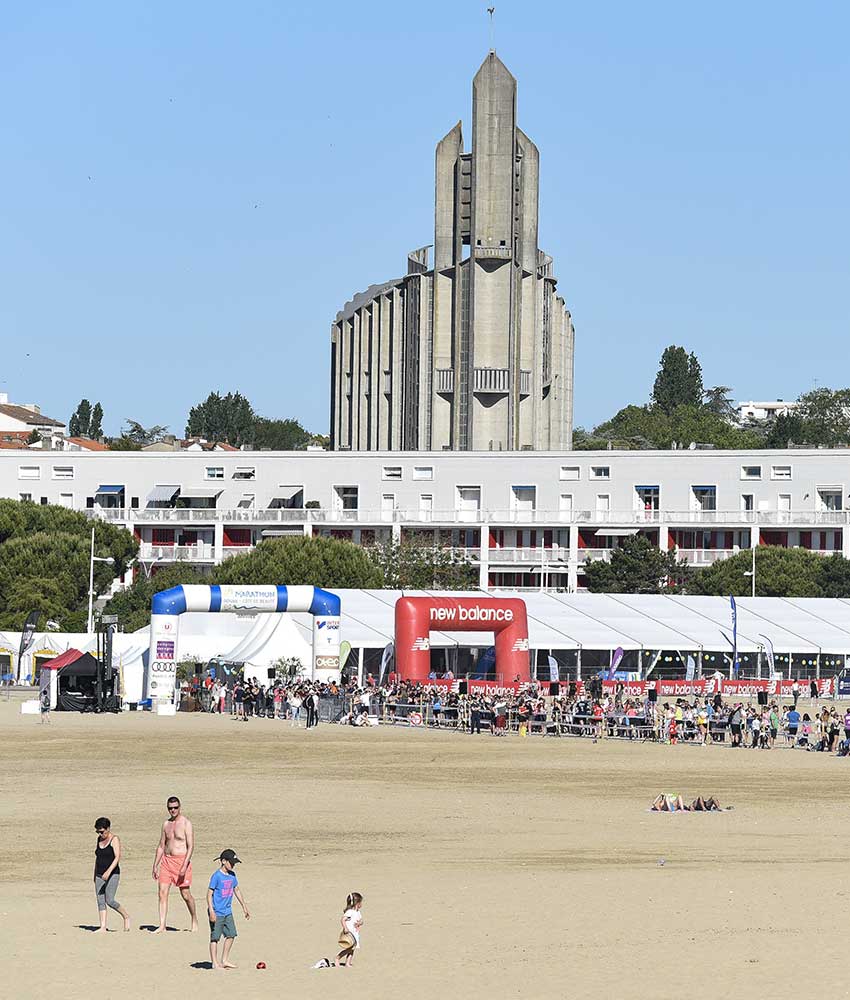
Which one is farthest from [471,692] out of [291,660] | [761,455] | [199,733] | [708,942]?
[761,455]

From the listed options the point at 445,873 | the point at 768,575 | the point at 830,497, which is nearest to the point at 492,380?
the point at 830,497

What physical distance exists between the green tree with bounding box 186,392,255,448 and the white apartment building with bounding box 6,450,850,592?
69.5 metres

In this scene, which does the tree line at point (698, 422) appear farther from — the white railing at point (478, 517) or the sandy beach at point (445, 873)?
the sandy beach at point (445, 873)

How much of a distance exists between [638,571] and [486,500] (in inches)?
523

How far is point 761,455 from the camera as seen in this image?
332ft

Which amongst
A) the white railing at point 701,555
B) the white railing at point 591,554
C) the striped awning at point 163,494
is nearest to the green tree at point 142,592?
the striped awning at point 163,494

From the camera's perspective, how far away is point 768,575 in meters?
90.4

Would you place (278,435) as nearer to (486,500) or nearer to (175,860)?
(486,500)

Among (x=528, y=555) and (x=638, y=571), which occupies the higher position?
(x=528, y=555)

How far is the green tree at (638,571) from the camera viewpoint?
9262 cm

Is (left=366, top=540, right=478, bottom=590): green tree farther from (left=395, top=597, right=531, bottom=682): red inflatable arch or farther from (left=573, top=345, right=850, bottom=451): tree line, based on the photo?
(left=573, top=345, right=850, bottom=451): tree line

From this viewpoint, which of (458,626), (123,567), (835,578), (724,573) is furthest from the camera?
(123,567)

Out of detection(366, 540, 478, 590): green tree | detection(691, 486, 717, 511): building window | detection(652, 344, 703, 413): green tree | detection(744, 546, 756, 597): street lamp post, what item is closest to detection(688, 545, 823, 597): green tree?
detection(744, 546, 756, 597): street lamp post

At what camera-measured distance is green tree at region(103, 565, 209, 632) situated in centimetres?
8869
